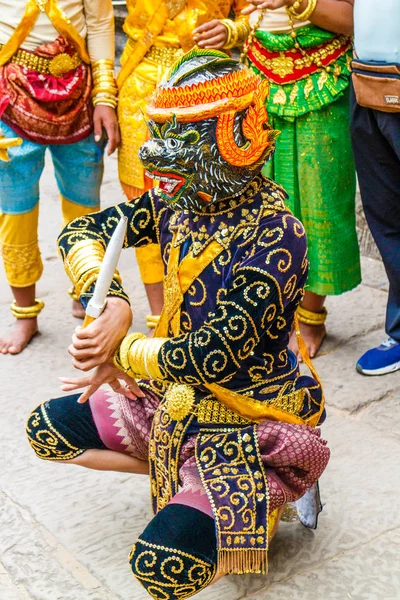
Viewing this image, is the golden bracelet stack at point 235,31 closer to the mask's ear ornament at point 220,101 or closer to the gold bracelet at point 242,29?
the gold bracelet at point 242,29

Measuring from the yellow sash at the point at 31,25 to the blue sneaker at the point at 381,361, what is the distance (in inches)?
66.8

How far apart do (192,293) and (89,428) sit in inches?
19.7

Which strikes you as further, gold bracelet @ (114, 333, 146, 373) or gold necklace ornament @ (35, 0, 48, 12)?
gold necklace ornament @ (35, 0, 48, 12)

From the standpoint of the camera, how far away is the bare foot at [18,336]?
13.1 feet

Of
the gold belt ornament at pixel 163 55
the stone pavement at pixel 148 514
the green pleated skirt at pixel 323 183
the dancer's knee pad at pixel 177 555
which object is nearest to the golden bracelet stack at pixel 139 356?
the dancer's knee pad at pixel 177 555

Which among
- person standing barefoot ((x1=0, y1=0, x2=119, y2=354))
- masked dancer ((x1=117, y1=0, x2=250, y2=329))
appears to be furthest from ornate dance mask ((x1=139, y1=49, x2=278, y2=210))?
person standing barefoot ((x1=0, y1=0, x2=119, y2=354))

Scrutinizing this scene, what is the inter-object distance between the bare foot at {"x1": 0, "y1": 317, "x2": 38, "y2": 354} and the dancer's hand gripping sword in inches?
70.4

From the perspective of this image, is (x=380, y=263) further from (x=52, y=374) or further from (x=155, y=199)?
(x=155, y=199)

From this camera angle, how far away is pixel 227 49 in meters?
3.68

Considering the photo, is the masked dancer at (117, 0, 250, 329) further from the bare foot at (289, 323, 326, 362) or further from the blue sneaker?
the blue sneaker

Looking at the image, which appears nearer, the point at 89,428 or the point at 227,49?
the point at 89,428

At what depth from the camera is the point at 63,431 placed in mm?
2625

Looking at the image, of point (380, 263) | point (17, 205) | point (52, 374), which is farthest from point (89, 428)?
point (380, 263)

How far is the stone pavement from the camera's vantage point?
255cm
